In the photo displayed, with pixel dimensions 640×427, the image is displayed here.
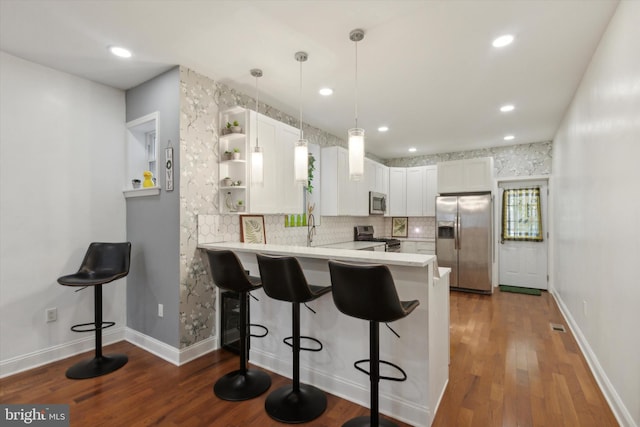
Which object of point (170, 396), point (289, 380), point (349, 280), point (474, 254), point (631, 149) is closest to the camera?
point (349, 280)

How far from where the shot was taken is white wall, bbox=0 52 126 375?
2537 mm

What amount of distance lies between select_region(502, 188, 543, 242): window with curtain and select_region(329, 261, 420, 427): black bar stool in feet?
16.4

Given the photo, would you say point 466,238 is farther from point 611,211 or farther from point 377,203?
point 611,211

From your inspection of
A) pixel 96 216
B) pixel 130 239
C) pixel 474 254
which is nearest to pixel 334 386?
pixel 130 239

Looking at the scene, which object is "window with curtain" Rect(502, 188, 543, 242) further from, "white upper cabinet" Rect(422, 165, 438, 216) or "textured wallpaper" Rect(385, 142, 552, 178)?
"white upper cabinet" Rect(422, 165, 438, 216)

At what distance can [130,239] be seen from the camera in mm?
3248

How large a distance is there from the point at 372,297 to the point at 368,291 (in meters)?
0.04

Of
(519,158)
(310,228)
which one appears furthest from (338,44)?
(519,158)

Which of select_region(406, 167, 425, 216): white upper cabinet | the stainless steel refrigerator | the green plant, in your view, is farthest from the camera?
select_region(406, 167, 425, 216): white upper cabinet

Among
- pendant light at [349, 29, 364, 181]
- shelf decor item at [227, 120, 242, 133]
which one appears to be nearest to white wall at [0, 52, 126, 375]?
shelf decor item at [227, 120, 242, 133]

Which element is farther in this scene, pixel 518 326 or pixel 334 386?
pixel 518 326

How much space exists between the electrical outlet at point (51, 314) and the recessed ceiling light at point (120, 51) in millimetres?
2372

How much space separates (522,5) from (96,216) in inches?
159

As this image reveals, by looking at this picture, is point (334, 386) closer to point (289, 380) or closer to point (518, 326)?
point (289, 380)
